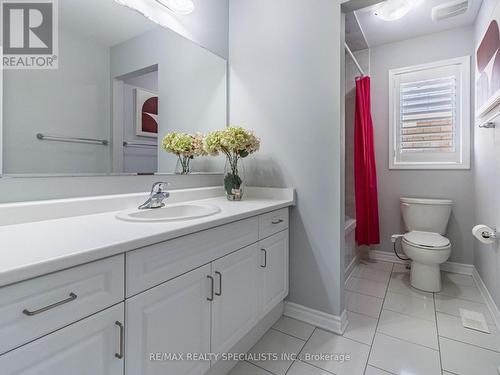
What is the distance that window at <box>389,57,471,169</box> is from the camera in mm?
2473

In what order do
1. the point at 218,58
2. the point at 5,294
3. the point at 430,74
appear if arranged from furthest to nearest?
the point at 430,74 → the point at 218,58 → the point at 5,294

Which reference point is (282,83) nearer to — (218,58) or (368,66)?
(218,58)

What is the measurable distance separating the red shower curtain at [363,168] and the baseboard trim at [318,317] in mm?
1078

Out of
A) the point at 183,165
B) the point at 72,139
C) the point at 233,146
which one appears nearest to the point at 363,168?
the point at 233,146

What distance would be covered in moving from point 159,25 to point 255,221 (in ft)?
4.14

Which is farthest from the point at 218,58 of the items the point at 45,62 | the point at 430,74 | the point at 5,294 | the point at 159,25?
the point at 430,74

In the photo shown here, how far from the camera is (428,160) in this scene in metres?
2.65

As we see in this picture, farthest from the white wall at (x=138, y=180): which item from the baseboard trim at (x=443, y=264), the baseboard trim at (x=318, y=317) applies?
the baseboard trim at (x=443, y=264)

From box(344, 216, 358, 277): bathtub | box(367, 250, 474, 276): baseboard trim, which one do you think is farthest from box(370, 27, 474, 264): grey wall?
box(344, 216, 358, 277): bathtub

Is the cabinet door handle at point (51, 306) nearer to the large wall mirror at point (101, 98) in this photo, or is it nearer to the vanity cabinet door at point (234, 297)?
the vanity cabinet door at point (234, 297)

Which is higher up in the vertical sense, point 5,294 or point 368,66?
point 368,66

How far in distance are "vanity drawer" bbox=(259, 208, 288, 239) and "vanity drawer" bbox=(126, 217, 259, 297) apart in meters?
0.16

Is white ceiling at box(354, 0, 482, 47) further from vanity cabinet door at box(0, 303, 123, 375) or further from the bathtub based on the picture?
vanity cabinet door at box(0, 303, 123, 375)

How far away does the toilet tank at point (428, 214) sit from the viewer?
2.44m
